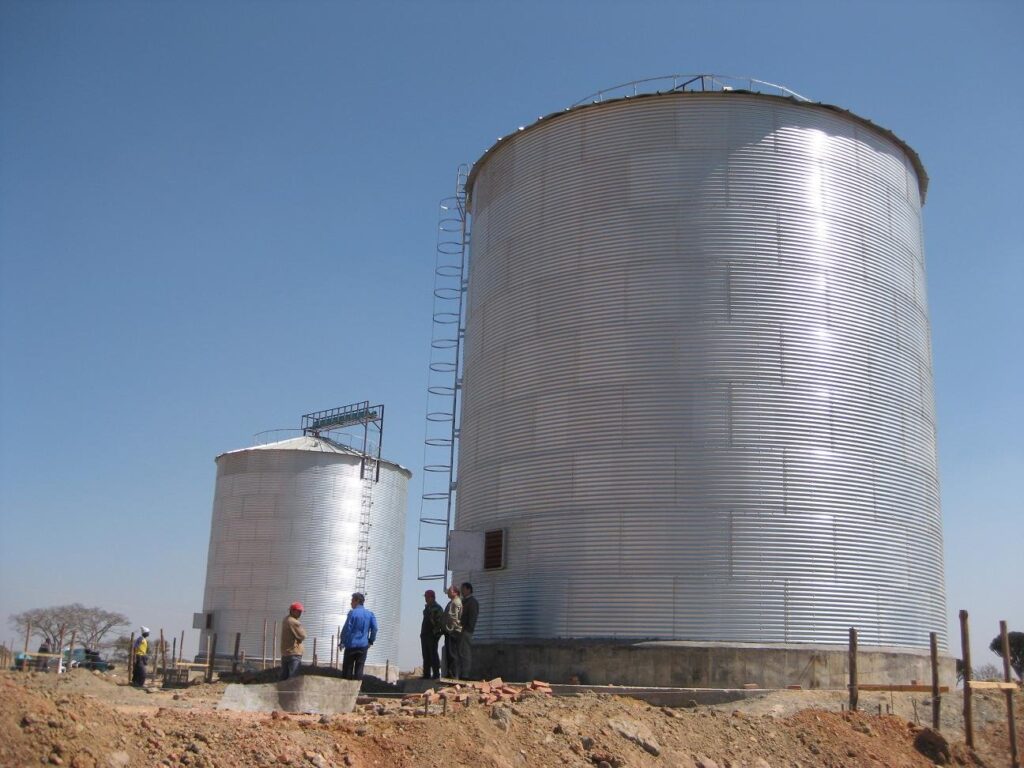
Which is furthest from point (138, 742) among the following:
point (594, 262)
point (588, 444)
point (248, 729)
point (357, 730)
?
point (594, 262)

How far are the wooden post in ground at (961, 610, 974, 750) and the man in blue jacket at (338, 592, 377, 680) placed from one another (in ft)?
36.9

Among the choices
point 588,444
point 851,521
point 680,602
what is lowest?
point 680,602

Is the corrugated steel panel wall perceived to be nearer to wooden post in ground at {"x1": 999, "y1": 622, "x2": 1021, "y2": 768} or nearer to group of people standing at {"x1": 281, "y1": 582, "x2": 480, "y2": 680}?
group of people standing at {"x1": 281, "y1": 582, "x2": 480, "y2": 680}

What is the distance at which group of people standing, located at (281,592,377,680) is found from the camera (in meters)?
20.9

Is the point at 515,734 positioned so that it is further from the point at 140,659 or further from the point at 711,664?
the point at 140,659

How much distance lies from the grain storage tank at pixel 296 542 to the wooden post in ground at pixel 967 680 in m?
28.9

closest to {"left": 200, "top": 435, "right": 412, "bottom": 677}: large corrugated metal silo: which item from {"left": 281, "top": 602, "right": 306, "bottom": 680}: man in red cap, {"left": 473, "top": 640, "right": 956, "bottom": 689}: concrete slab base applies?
{"left": 281, "top": 602, "right": 306, "bottom": 680}: man in red cap

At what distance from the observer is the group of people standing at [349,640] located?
20.9m

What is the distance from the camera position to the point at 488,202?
27.9 meters

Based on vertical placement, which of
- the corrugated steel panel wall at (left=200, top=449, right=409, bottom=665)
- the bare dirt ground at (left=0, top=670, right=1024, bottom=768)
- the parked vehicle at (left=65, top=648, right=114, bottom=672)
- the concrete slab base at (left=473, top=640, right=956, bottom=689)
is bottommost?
the parked vehicle at (left=65, top=648, right=114, bottom=672)

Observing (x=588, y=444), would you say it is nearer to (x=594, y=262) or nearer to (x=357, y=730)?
(x=594, y=262)

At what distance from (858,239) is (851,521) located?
255 inches

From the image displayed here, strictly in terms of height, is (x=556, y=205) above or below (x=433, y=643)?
above

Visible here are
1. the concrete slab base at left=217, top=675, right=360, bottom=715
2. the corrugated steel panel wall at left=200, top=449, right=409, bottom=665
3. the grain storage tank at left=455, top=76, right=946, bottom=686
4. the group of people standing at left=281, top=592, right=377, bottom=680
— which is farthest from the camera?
the corrugated steel panel wall at left=200, top=449, right=409, bottom=665
